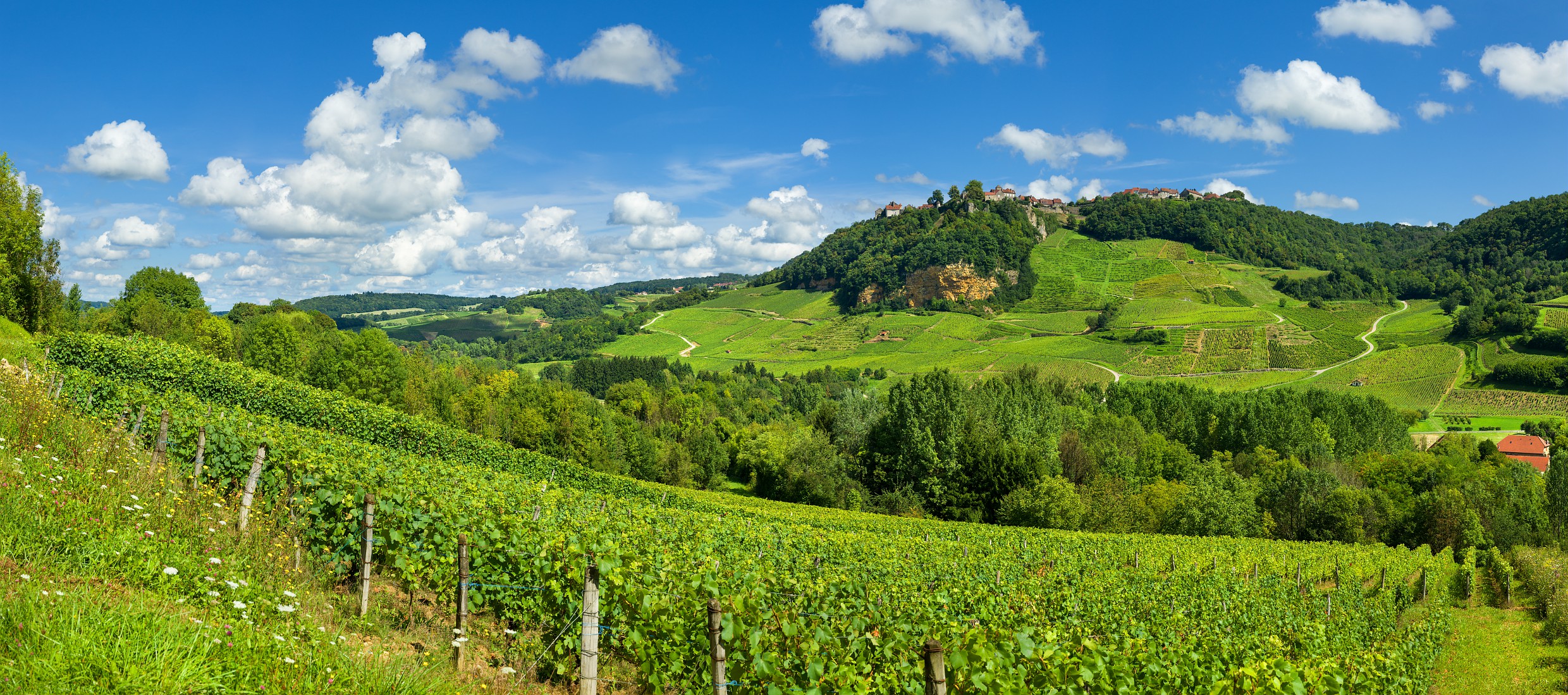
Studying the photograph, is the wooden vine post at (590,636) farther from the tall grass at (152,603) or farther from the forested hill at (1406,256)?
the forested hill at (1406,256)

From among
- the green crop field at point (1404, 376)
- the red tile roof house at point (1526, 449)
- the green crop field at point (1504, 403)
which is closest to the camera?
the red tile roof house at point (1526, 449)

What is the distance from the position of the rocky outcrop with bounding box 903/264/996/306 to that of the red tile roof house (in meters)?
100

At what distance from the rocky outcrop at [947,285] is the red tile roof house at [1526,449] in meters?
100

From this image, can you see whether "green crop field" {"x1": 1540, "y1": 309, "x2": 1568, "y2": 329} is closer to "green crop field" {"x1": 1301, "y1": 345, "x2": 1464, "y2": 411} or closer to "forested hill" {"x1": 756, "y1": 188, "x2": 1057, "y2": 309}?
"green crop field" {"x1": 1301, "y1": 345, "x2": 1464, "y2": 411}

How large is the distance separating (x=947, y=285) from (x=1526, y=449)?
361ft

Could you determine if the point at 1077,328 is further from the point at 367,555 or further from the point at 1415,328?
the point at 367,555

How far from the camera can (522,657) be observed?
6613 mm

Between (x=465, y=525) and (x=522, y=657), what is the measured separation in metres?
2.00

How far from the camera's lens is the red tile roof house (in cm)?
7181

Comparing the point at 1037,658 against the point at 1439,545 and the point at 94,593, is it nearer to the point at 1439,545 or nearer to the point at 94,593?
the point at 94,593

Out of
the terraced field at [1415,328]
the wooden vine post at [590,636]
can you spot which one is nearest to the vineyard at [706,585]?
the wooden vine post at [590,636]

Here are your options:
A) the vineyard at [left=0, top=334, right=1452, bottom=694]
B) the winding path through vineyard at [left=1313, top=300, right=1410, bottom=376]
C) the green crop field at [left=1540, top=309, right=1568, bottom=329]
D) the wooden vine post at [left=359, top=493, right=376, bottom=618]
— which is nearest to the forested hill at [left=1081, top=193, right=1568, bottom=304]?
the winding path through vineyard at [left=1313, top=300, right=1410, bottom=376]

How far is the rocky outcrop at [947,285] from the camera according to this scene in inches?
6742

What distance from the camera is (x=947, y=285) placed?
175 metres
